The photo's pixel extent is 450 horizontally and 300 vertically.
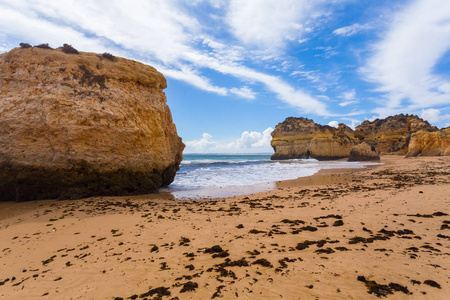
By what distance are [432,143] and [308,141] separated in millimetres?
23267

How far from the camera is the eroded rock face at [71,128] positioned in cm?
802

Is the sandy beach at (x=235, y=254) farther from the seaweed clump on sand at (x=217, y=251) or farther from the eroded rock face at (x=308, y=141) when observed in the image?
the eroded rock face at (x=308, y=141)

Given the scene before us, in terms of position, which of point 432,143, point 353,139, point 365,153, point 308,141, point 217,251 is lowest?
point 217,251

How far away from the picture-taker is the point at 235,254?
3.61 m

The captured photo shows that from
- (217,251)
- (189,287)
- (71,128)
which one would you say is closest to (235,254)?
(217,251)

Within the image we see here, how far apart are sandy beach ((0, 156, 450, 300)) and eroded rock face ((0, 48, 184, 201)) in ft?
7.36

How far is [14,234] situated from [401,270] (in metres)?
8.06

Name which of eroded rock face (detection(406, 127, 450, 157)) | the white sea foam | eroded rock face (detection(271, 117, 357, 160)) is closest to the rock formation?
eroded rock face (detection(406, 127, 450, 157))

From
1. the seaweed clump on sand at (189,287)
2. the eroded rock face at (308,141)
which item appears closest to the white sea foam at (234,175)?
the seaweed clump on sand at (189,287)

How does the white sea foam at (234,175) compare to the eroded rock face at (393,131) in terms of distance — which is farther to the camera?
the eroded rock face at (393,131)

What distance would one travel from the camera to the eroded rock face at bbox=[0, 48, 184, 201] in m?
8.02

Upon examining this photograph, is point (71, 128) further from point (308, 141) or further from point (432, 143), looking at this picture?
point (308, 141)

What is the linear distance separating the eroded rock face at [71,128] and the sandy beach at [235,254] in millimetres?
2243

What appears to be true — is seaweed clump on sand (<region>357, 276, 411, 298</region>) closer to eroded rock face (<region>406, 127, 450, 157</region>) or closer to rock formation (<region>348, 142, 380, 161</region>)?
rock formation (<region>348, 142, 380, 161</region>)
